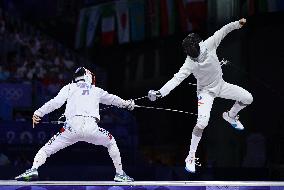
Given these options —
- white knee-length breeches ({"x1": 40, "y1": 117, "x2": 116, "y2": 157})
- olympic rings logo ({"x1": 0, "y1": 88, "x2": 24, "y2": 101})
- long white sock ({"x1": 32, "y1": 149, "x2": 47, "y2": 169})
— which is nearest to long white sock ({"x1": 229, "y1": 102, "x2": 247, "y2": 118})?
white knee-length breeches ({"x1": 40, "y1": 117, "x2": 116, "y2": 157})

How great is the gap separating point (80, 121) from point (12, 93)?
6.01m

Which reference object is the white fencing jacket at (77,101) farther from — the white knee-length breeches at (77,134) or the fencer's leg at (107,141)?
the fencer's leg at (107,141)

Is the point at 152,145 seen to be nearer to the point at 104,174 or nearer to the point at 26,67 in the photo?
the point at 26,67

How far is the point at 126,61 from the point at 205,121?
10658 mm

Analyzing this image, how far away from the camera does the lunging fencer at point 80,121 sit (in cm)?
698

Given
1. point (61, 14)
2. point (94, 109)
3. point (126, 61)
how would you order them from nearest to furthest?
point (94, 109) → point (126, 61) → point (61, 14)

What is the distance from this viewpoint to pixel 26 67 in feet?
49.9

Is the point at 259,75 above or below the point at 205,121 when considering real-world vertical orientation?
above

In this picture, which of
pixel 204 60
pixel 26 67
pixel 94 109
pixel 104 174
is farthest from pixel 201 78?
pixel 26 67

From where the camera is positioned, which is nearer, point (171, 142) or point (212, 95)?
point (212, 95)

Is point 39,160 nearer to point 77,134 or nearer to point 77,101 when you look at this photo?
point 77,134

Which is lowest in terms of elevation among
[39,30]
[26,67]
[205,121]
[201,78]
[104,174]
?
[104,174]

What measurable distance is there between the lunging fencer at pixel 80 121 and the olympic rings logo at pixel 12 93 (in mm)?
5520

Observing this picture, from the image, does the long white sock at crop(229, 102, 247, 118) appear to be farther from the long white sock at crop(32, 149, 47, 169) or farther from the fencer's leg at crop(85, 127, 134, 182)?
the long white sock at crop(32, 149, 47, 169)
